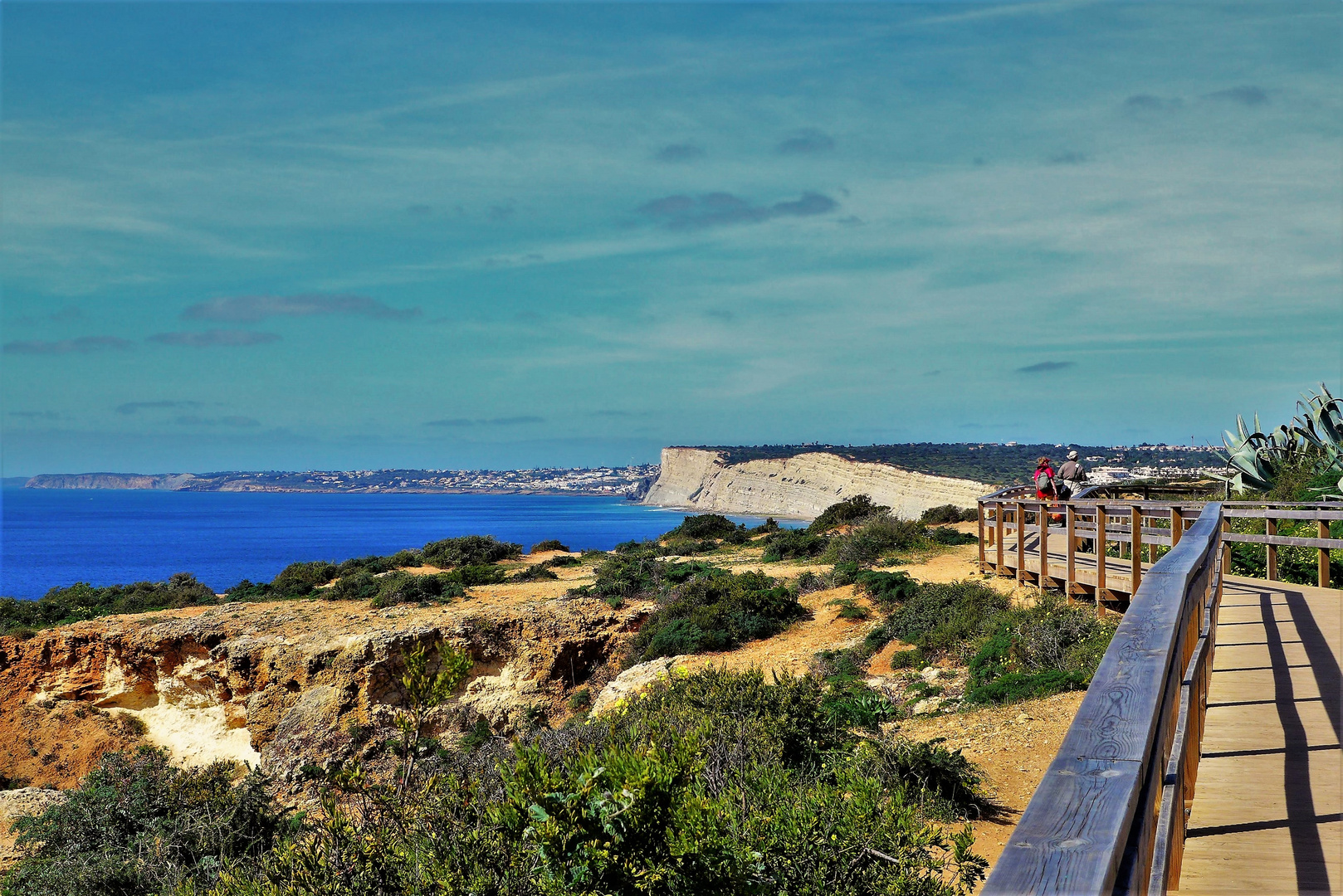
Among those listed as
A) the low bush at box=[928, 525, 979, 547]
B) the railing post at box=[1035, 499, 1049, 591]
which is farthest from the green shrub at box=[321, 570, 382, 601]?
the railing post at box=[1035, 499, 1049, 591]

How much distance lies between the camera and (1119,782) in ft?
5.30

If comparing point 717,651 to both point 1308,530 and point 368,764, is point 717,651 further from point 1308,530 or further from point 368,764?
point 1308,530

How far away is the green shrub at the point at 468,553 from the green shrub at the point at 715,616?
10.9 m

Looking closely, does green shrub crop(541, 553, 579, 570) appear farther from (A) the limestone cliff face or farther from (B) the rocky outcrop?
(A) the limestone cliff face

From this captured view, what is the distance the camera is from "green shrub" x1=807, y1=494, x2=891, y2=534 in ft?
96.6

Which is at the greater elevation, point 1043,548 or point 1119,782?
point 1119,782

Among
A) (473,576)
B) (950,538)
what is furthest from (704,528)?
(950,538)

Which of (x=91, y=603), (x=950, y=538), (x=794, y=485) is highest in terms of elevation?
(x=950, y=538)

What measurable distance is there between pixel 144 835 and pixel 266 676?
31.6 ft

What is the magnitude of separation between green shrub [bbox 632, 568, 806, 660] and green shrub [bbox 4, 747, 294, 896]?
7.93 metres

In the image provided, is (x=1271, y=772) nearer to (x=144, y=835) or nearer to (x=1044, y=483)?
(x=144, y=835)

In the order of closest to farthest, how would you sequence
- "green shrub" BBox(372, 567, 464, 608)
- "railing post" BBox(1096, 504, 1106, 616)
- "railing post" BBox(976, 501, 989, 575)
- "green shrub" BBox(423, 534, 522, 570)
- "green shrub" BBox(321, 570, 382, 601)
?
1. "railing post" BBox(1096, 504, 1106, 616)
2. "railing post" BBox(976, 501, 989, 575)
3. "green shrub" BBox(372, 567, 464, 608)
4. "green shrub" BBox(321, 570, 382, 601)
5. "green shrub" BBox(423, 534, 522, 570)

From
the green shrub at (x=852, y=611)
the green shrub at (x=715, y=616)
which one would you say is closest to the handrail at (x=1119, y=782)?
the green shrub at (x=852, y=611)

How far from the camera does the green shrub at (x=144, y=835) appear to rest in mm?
6746
